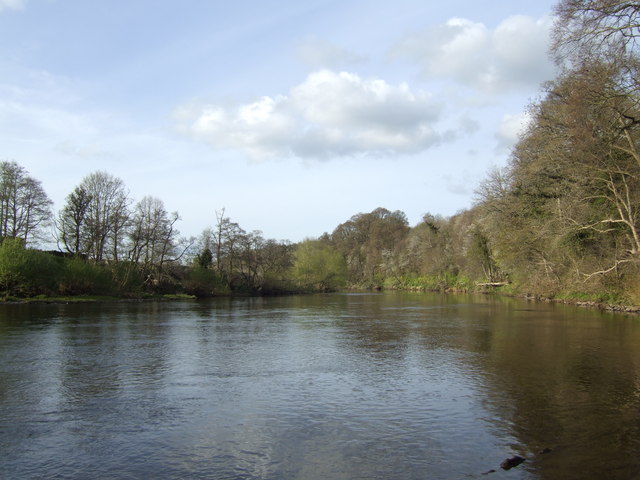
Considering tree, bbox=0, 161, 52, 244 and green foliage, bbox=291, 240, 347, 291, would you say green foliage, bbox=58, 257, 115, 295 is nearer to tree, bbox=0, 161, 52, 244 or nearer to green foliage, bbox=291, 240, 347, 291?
tree, bbox=0, 161, 52, 244

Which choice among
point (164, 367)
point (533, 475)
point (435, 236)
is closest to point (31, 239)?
point (164, 367)

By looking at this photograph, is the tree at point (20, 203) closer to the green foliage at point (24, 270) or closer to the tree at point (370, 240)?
the green foliage at point (24, 270)

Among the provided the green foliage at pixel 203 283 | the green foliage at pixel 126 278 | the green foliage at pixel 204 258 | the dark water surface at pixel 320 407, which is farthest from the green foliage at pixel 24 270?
the dark water surface at pixel 320 407

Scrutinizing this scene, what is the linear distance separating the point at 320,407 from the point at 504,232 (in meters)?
40.2

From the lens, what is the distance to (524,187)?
3969cm

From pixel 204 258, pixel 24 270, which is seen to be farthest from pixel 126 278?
pixel 204 258

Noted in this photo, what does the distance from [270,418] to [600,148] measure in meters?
24.3

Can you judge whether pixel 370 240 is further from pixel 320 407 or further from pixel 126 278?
pixel 320 407

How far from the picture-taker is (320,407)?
34.0ft

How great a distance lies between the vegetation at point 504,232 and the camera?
75.6ft

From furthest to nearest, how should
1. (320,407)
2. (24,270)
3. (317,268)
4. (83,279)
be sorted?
(317,268), (83,279), (24,270), (320,407)

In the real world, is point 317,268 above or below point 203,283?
above

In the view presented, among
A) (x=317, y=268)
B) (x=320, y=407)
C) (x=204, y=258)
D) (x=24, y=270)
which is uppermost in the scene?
(x=204, y=258)

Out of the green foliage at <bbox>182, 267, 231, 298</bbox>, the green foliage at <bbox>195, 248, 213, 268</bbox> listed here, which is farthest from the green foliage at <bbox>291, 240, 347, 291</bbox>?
the green foliage at <bbox>182, 267, 231, 298</bbox>
